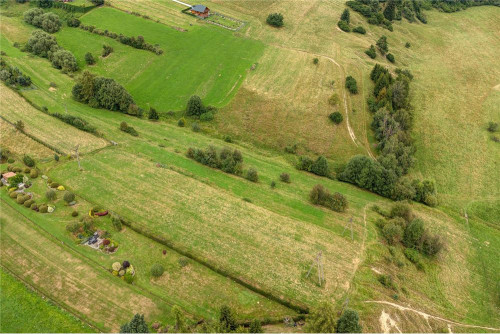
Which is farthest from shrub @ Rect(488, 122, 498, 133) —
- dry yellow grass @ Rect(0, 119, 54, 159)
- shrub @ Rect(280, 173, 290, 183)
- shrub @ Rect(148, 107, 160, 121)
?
dry yellow grass @ Rect(0, 119, 54, 159)

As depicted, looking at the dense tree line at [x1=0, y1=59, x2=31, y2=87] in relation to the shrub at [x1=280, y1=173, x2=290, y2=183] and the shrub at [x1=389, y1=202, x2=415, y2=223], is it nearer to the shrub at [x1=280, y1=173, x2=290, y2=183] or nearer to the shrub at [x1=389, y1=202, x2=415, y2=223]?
the shrub at [x1=280, y1=173, x2=290, y2=183]

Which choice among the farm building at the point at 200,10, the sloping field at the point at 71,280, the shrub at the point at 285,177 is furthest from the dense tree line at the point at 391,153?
the farm building at the point at 200,10

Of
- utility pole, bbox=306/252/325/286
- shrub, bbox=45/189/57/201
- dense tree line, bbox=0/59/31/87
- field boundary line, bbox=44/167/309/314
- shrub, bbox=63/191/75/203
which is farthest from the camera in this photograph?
dense tree line, bbox=0/59/31/87

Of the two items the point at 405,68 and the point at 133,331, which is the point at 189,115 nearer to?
the point at 133,331

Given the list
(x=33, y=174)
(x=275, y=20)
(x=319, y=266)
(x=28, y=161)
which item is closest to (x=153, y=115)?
(x=28, y=161)

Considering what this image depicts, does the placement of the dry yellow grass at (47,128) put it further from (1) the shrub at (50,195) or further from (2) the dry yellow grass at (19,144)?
(1) the shrub at (50,195)

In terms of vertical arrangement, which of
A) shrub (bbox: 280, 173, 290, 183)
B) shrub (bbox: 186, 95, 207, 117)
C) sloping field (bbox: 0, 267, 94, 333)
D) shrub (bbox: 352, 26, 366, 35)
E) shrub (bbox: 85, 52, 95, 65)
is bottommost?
sloping field (bbox: 0, 267, 94, 333)
